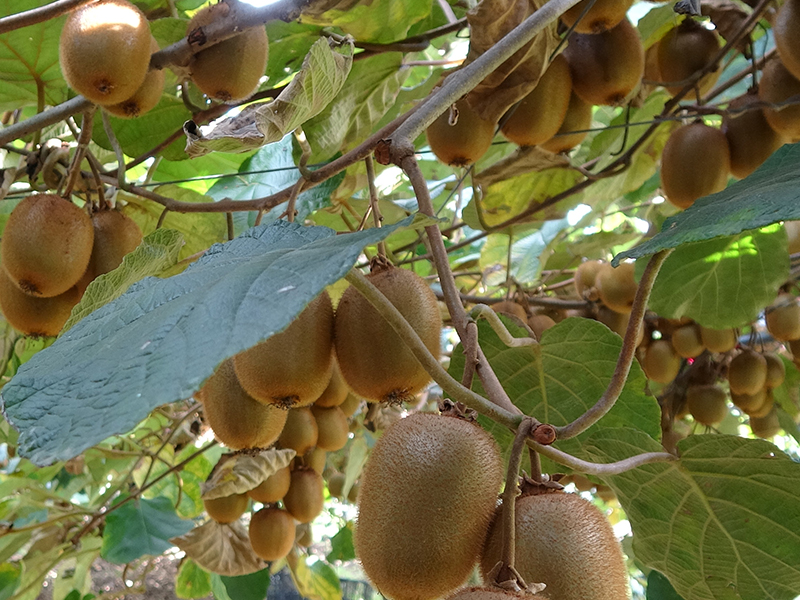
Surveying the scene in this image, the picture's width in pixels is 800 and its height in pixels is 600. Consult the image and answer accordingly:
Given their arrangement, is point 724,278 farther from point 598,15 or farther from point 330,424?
point 330,424

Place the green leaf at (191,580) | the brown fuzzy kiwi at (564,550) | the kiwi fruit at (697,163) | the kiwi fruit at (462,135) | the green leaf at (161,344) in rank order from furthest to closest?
the green leaf at (191,580), the kiwi fruit at (697,163), the kiwi fruit at (462,135), the brown fuzzy kiwi at (564,550), the green leaf at (161,344)

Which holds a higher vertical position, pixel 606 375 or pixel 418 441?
pixel 418 441

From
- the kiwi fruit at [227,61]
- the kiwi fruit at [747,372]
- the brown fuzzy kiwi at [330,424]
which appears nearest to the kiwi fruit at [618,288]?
the kiwi fruit at [747,372]

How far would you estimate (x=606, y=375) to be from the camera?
720mm

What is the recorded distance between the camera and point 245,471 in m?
1.14

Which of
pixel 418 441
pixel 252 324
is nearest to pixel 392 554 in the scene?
pixel 418 441

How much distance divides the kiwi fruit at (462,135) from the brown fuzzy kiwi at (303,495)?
0.73 meters

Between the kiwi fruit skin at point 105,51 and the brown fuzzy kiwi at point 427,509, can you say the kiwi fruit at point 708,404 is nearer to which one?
the brown fuzzy kiwi at point 427,509

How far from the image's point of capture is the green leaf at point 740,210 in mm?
429

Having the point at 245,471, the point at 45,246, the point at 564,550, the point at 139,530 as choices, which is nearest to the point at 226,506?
the point at 245,471

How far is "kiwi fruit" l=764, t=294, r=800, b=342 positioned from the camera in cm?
138

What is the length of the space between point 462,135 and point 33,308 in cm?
60

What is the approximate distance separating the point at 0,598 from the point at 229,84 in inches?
67.9

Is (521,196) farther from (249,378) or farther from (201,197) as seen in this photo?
(249,378)
